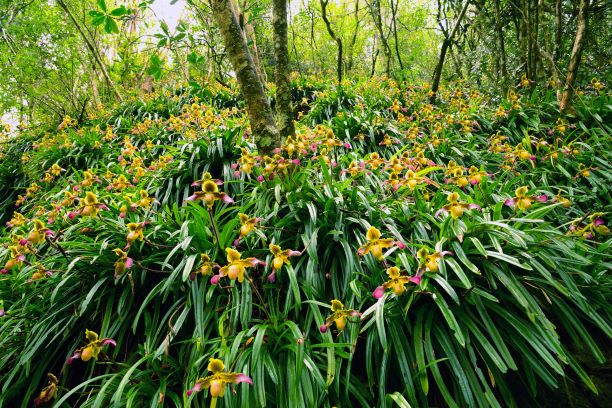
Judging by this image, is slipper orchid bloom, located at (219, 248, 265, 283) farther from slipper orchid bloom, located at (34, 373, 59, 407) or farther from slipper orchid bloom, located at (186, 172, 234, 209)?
slipper orchid bloom, located at (34, 373, 59, 407)

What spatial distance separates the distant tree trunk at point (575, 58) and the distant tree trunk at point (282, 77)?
273 centimetres

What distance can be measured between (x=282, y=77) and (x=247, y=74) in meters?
0.41

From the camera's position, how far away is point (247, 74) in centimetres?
230

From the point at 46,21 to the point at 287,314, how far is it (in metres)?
8.79

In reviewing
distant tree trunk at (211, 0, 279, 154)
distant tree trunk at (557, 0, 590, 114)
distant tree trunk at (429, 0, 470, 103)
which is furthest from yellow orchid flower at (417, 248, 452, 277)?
distant tree trunk at (429, 0, 470, 103)

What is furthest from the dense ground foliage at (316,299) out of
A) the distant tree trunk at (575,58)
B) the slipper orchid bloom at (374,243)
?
the distant tree trunk at (575,58)

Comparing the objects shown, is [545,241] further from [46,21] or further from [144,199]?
[46,21]

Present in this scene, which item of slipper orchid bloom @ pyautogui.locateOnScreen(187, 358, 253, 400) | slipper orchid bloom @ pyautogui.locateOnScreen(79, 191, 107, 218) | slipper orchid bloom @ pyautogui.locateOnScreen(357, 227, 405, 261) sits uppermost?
slipper orchid bloom @ pyautogui.locateOnScreen(79, 191, 107, 218)

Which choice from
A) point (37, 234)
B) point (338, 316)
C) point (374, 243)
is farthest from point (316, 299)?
point (37, 234)

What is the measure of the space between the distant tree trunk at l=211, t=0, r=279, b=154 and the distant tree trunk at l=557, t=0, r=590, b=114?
3.02 meters

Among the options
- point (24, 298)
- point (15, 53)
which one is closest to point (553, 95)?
point (24, 298)

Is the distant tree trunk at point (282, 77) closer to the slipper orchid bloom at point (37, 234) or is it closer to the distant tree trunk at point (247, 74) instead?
the distant tree trunk at point (247, 74)

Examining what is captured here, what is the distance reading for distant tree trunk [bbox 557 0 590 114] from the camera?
2840 millimetres

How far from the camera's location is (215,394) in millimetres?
944
